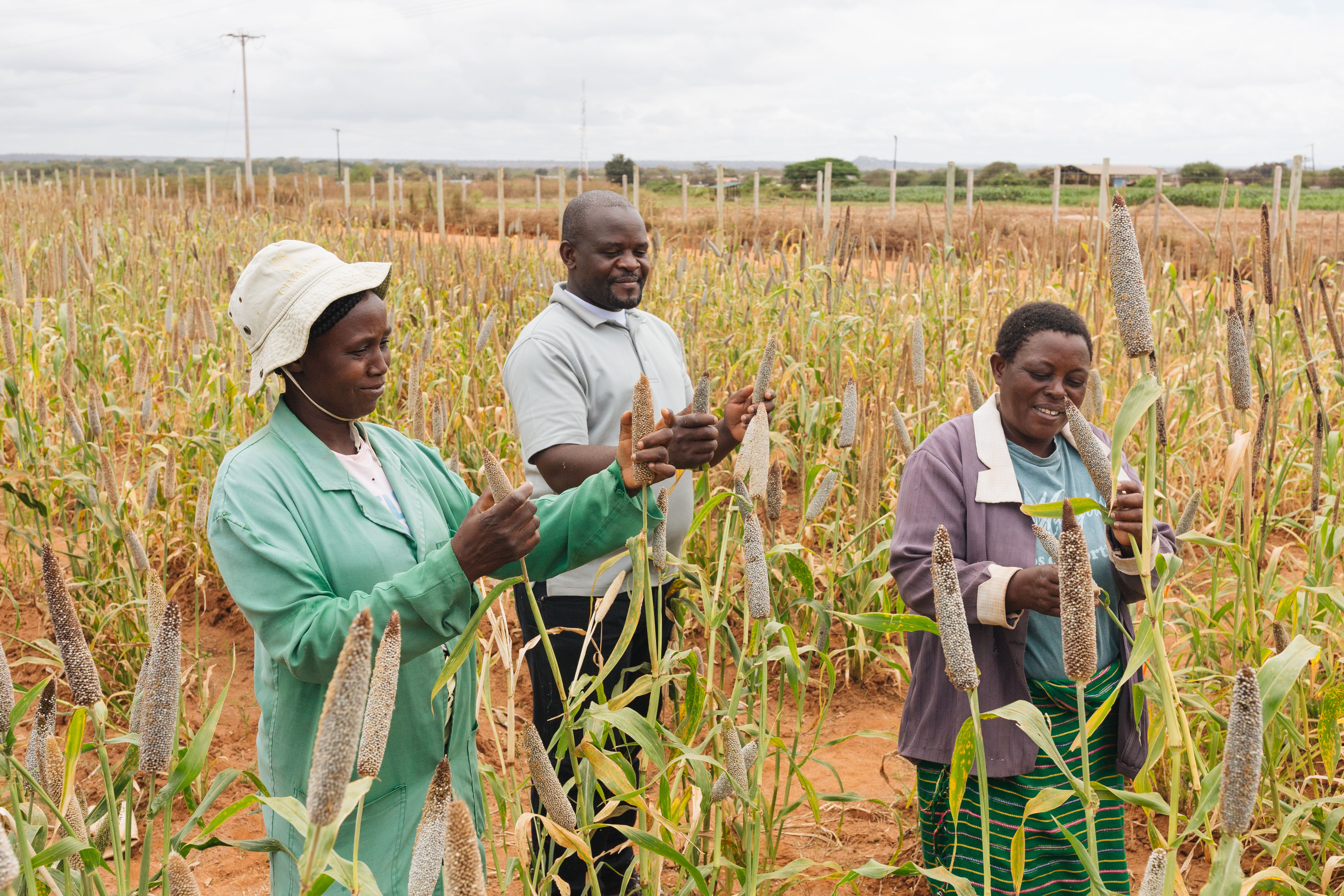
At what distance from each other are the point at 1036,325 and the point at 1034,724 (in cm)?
117

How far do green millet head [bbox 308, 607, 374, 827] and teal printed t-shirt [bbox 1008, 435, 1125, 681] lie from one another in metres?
1.63

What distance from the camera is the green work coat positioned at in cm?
145

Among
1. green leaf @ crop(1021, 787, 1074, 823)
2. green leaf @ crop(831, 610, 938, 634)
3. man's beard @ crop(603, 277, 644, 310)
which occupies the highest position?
man's beard @ crop(603, 277, 644, 310)

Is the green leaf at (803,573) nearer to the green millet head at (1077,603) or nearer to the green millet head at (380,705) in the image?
the green millet head at (1077,603)

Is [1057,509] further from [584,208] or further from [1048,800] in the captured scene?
[584,208]

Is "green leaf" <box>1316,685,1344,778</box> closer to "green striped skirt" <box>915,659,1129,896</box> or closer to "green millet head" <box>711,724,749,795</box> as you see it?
"green striped skirt" <box>915,659,1129,896</box>

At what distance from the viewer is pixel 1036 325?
214cm

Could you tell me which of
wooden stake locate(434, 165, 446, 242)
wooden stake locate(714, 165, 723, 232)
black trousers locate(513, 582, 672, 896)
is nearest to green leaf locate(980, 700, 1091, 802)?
black trousers locate(513, 582, 672, 896)

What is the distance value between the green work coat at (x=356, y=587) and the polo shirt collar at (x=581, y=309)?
0.82 meters

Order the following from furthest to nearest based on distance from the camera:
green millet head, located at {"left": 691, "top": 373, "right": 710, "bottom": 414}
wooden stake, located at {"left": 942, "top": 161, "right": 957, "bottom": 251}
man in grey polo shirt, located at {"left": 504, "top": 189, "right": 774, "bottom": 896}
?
wooden stake, located at {"left": 942, "top": 161, "right": 957, "bottom": 251}, man in grey polo shirt, located at {"left": 504, "top": 189, "right": 774, "bottom": 896}, green millet head, located at {"left": 691, "top": 373, "right": 710, "bottom": 414}

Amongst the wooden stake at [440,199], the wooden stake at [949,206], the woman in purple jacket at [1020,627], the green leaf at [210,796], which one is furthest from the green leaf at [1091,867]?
the wooden stake at [440,199]

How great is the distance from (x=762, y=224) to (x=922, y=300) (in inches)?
520

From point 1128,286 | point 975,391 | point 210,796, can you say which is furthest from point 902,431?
point 210,796

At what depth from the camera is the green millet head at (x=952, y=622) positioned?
1058 millimetres
